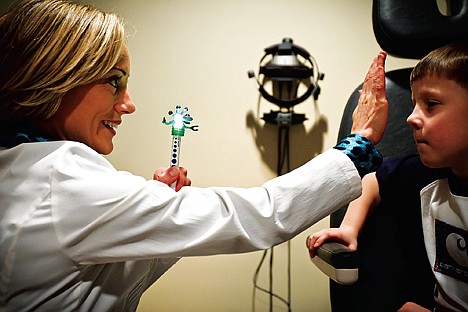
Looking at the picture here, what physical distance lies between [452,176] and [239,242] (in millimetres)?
558

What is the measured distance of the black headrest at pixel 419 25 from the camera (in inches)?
40.8

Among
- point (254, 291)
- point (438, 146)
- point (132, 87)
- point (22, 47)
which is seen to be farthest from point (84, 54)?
point (254, 291)

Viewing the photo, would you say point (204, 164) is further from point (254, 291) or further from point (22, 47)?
point (22, 47)

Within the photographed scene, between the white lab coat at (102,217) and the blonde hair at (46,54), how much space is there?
0.09 meters

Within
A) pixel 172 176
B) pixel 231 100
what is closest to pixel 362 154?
pixel 172 176

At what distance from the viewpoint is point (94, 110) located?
80 centimetres

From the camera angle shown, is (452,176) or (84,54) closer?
(84,54)

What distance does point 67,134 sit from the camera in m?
0.81

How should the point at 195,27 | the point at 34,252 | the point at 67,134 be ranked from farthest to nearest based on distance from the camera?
the point at 195,27 < the point at 67,134 < the point at 34,252

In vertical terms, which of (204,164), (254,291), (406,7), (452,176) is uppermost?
(406,7)

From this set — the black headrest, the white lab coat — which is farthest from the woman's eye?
the black headrest

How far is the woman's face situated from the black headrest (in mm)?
649

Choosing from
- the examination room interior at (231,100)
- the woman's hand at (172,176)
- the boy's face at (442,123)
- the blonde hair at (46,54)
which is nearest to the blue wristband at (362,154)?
the boy's face at (442,123)

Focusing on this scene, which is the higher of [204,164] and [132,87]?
[132,87]
